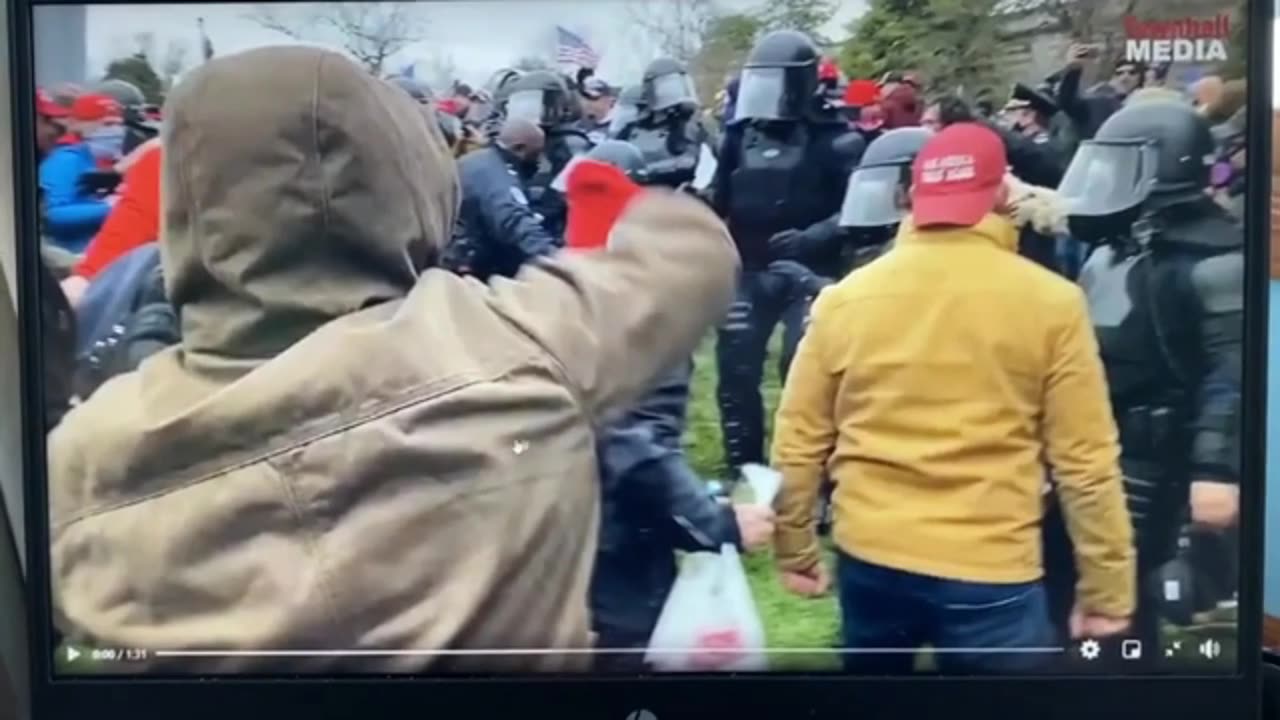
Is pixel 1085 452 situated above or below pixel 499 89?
below

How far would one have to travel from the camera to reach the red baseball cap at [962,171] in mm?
977

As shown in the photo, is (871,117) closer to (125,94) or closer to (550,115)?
(550,115)

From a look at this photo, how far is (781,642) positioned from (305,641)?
0.32 meters

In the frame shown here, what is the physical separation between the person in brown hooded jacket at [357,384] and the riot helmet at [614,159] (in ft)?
0.07

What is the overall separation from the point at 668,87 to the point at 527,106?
9 centimetres

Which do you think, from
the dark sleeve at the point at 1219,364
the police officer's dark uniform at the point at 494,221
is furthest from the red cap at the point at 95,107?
the dark sleeve at the point at 1219,364

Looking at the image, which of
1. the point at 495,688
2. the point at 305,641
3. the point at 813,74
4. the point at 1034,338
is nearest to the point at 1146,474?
the point at 1034,338

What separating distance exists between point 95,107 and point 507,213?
28cm

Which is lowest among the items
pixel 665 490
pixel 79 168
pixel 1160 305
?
pixel 665 490

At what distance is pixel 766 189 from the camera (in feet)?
3.23

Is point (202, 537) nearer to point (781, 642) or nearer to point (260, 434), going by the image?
point (260, 434)

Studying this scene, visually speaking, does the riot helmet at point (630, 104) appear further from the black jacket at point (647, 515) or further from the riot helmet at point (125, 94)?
the riot helmet at point (125, 94)

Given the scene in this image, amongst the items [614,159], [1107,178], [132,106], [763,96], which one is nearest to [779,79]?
[763,96]

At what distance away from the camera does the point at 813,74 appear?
98cm
